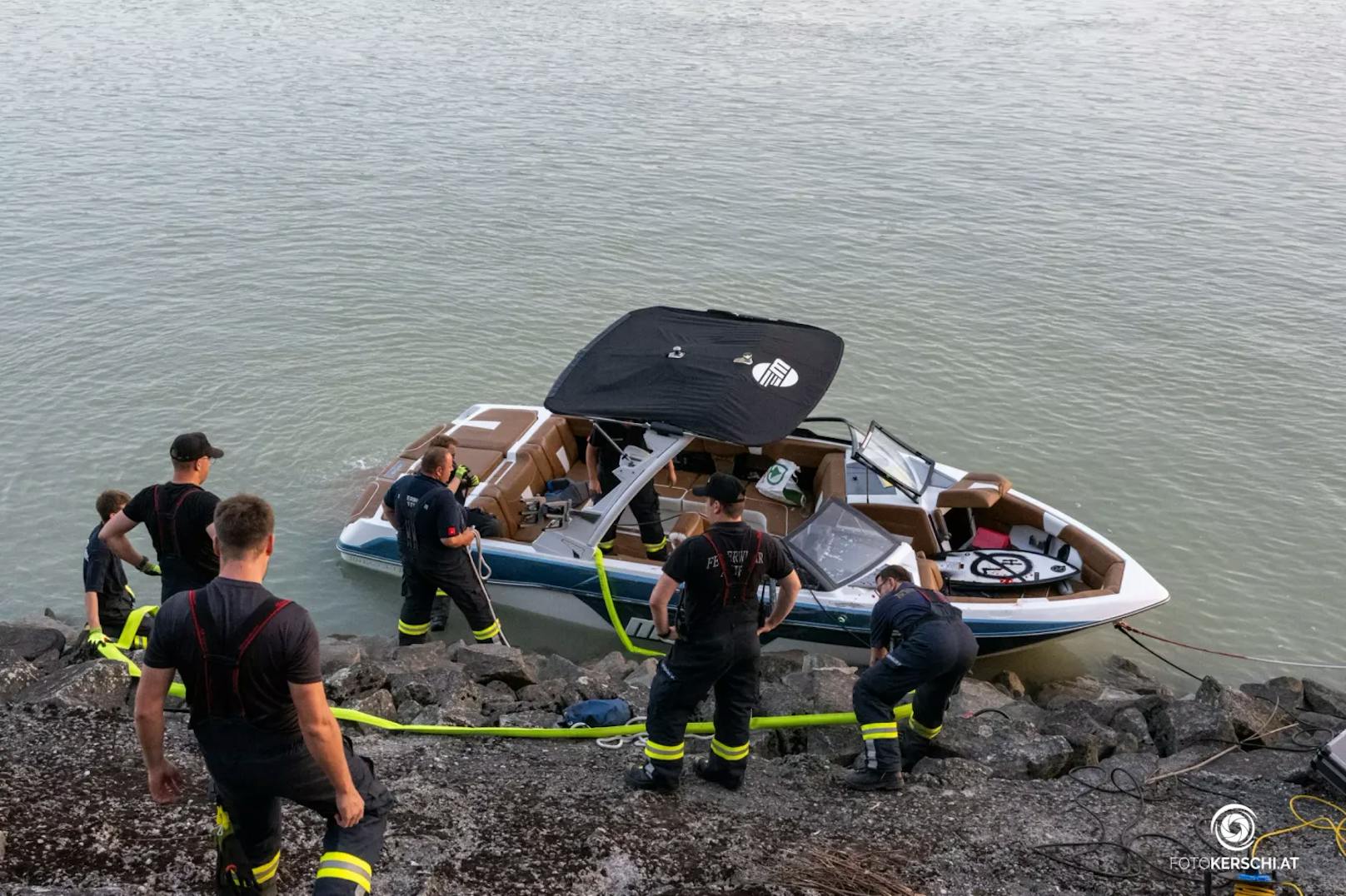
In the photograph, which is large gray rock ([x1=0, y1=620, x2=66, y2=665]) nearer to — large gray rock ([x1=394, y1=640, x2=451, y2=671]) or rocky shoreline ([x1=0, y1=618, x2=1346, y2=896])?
rocky shoreline ([x1=0, y1=618, x2=1346, y2=896])

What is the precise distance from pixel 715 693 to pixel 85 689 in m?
3.65

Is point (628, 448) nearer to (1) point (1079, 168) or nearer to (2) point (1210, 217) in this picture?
(2) point (1210, 217)

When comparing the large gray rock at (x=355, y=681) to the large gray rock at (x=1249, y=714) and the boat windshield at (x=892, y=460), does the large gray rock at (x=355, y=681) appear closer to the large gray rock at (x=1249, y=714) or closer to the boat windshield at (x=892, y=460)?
the boat windshield at (x=892, y=460)

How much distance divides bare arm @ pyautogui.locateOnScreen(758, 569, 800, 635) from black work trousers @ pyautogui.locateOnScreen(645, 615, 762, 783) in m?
0.19

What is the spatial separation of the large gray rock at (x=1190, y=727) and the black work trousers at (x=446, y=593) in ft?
15.8

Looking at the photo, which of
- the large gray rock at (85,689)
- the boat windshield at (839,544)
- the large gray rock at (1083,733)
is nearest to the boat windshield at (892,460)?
the boat windshield at (839,544)

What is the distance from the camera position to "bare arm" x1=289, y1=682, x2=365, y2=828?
418cm

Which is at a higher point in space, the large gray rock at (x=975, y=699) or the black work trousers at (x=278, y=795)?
the black work trousers at (x=278, y=795)

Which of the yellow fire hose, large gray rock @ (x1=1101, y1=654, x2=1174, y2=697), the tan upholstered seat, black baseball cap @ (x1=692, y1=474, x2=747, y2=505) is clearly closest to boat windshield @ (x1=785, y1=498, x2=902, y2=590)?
the tan upholstered seat

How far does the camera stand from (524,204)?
21.0m

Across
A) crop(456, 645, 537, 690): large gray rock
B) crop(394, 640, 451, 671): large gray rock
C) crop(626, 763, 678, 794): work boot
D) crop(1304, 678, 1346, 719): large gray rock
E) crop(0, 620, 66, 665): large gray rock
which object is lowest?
crop(1304, 678, 1346, 719): large gray rock

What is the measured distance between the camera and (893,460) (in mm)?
10594

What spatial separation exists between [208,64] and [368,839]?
97.0 feet

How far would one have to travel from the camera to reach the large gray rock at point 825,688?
7.48m
